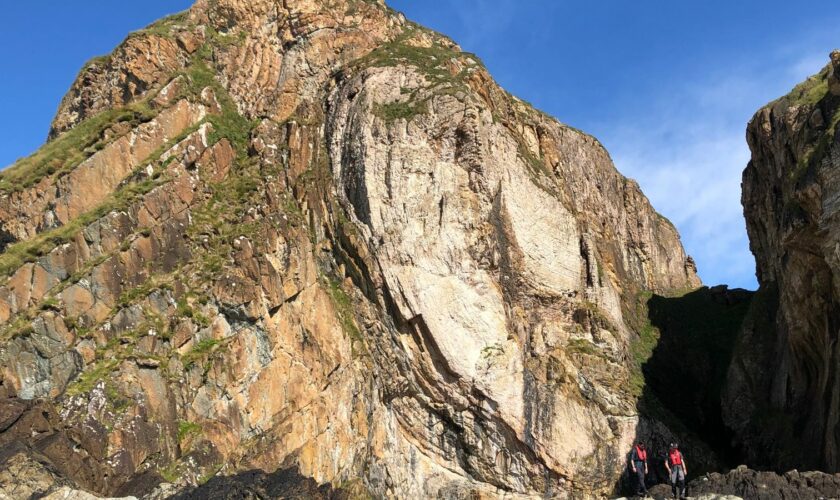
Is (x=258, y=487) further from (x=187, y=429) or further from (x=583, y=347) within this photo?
(x=583, y=347)

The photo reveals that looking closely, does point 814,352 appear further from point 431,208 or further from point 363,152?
point 363,152

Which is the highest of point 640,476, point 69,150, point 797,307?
point 69,150

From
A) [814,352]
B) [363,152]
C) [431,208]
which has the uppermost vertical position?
[363,152]

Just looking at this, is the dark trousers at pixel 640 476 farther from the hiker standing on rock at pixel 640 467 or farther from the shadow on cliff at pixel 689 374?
the shadow on cliff at pixel 689 374

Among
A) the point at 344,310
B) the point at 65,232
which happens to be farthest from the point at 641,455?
the point at 65,232

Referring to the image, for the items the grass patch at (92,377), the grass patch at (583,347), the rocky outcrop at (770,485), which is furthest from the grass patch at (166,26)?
the rocky outcrop at (770,485)

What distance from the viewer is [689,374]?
4209cm

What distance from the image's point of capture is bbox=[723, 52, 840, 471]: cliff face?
92.1ft

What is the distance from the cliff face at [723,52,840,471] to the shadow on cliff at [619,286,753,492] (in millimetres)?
1582

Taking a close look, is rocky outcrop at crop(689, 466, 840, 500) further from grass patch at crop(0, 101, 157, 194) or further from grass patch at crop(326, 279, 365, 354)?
grass patch at crop(0, 101, 157, 194)

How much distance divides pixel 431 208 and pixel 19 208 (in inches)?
670

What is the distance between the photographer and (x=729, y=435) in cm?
3709

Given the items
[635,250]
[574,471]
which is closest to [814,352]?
[574,471]

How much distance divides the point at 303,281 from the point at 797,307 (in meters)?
19.4
